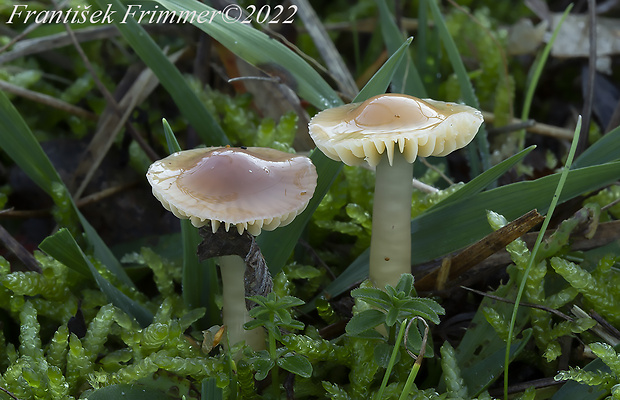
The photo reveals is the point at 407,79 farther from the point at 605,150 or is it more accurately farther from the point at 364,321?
the point at 364,321

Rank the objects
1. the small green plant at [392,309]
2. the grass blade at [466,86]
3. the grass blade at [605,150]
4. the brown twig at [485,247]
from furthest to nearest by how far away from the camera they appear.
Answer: the grass blade at [466,86] < the grass blade at [605,150] < the brown twig at [485,247] < the small green plant at [392,309]

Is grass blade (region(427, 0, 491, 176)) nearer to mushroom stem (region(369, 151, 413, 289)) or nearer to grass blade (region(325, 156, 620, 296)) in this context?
grass blade (region(325, 156, 620, 296))

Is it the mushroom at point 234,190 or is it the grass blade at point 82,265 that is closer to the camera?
the mushroom at point 234,190

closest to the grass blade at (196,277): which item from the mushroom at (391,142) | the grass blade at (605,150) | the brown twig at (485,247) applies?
the mushroom at (391,142)

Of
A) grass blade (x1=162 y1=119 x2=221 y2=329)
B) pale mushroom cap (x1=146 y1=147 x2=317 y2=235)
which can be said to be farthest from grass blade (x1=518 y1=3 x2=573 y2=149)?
grass blade (x1=162 y1=119 x2=221 y2=329)

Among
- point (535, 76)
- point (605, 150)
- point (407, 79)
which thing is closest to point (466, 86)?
point (407, 79)

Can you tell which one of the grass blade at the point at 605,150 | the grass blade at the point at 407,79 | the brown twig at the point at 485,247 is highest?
the grass blade at the point at 407,79

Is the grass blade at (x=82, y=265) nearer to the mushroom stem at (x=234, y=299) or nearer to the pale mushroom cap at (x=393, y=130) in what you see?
the mushroom stem at (x=234, y=299)
